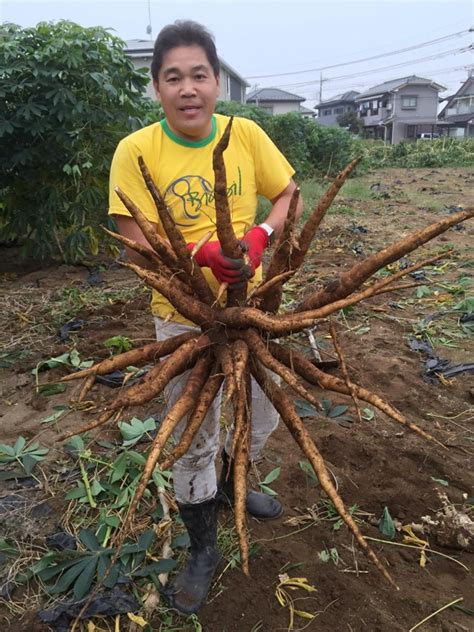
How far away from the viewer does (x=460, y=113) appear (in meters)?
38.8

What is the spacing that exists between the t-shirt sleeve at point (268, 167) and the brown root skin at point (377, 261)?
0.51m

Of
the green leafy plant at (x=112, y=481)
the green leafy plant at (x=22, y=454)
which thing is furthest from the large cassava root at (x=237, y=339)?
the green leafy plant at (x=22, y=454)

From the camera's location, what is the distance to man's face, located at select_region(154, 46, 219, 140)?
1.41 metres

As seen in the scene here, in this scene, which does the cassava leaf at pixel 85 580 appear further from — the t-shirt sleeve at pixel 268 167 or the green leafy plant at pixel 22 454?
the t-shirt sleeve at pixel 268 167

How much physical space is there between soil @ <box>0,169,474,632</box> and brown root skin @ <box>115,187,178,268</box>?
0.67m

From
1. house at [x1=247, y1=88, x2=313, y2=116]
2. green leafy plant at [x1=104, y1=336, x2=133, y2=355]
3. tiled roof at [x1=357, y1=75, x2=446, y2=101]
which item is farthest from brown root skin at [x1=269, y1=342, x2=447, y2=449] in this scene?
tiled roof at [x1=357, y1=75, x2=446, y2=101]

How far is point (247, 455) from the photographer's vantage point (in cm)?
129

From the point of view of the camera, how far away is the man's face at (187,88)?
1410 millimetres

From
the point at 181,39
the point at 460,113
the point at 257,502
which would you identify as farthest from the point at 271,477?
the point at 460,113

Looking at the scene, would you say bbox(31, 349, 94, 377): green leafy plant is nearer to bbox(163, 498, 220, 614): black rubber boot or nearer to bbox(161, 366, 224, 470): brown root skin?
bbox(163, 498, 220, 614): black rubber boot

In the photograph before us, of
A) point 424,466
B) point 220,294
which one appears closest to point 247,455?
point 220,294

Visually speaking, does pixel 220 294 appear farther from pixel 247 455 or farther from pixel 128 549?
pixel 128 549

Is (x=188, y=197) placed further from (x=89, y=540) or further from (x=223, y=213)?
(x=89, y=540)

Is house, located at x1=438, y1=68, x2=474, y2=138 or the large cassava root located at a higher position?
house, located at x1=438, y1=68, x2=474, y2=138
